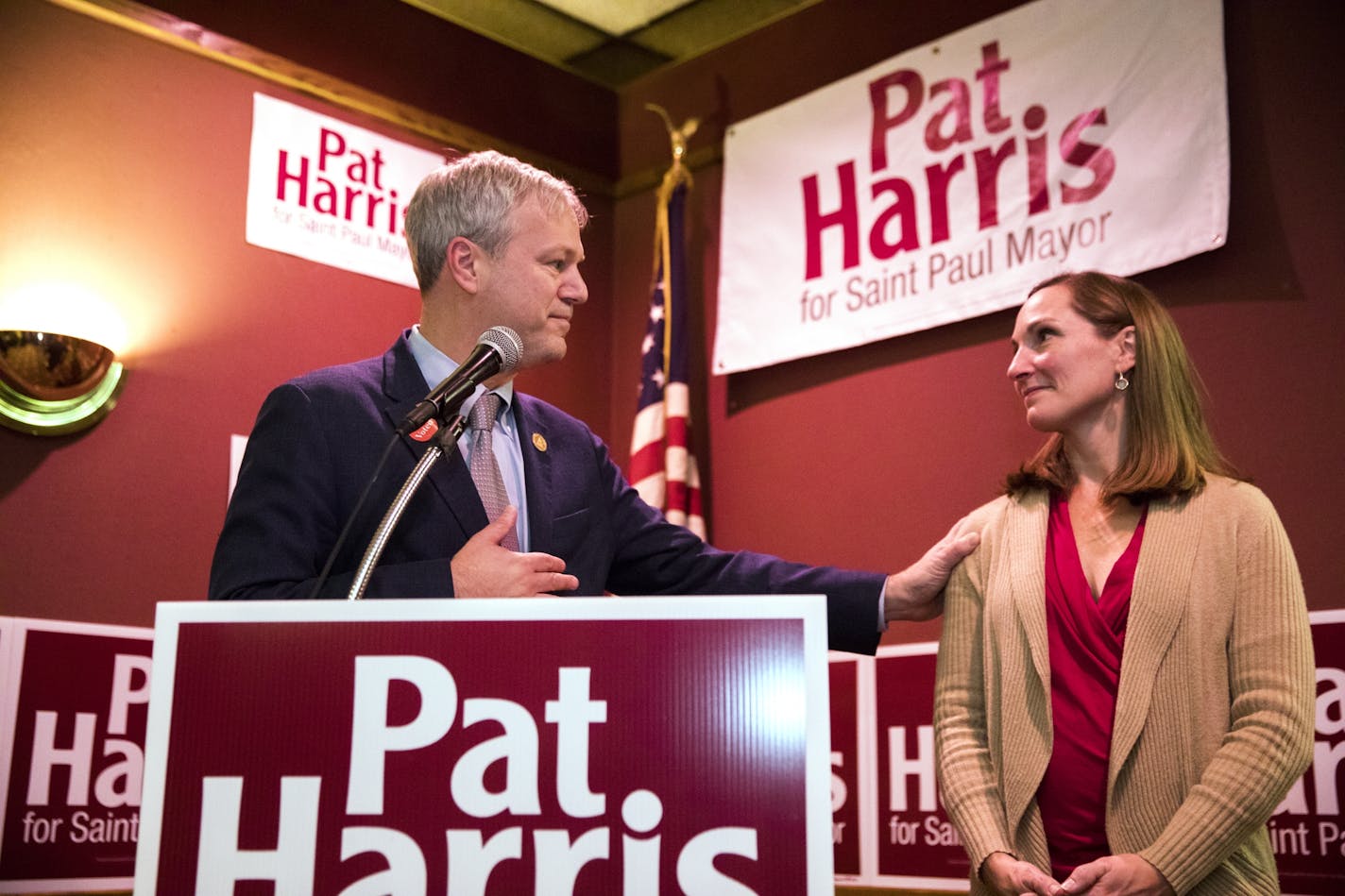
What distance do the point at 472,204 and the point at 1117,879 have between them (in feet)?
4.76

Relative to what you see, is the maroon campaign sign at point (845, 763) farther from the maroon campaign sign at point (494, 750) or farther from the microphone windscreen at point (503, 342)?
the maroon campaign sign at point (494, 750)

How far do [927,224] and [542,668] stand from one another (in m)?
2.90

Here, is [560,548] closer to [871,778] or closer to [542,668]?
[542,668]

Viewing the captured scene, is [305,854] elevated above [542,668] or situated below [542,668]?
below

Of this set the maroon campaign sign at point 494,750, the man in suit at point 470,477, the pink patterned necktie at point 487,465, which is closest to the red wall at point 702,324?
the man in suit at point 470,477

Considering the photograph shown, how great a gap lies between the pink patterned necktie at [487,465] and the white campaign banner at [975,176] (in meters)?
2.00

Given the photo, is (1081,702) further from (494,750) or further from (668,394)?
(668,394)

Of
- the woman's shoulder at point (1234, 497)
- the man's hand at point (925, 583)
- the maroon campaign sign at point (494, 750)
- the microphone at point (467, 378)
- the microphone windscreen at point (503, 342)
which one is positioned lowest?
the maroon campaign sign at point (494, 750)

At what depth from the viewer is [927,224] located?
383 cm

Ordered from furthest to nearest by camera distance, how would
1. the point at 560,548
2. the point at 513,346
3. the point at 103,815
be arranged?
the point at 103,815 → the point at 560,548 → the point at 513,346

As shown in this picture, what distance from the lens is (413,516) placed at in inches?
73.7

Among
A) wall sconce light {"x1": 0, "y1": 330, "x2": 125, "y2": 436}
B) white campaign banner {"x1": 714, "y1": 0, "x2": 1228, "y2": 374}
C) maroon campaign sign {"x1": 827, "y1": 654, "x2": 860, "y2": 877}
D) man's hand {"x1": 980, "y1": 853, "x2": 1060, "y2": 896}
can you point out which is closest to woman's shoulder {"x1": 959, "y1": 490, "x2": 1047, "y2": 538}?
man's hand {"x1": 980, "y1": 853, "x2": 1060, "y2": 896}

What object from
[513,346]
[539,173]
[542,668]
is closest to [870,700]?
[539,173]

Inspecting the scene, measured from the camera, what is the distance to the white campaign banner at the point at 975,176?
328cm
